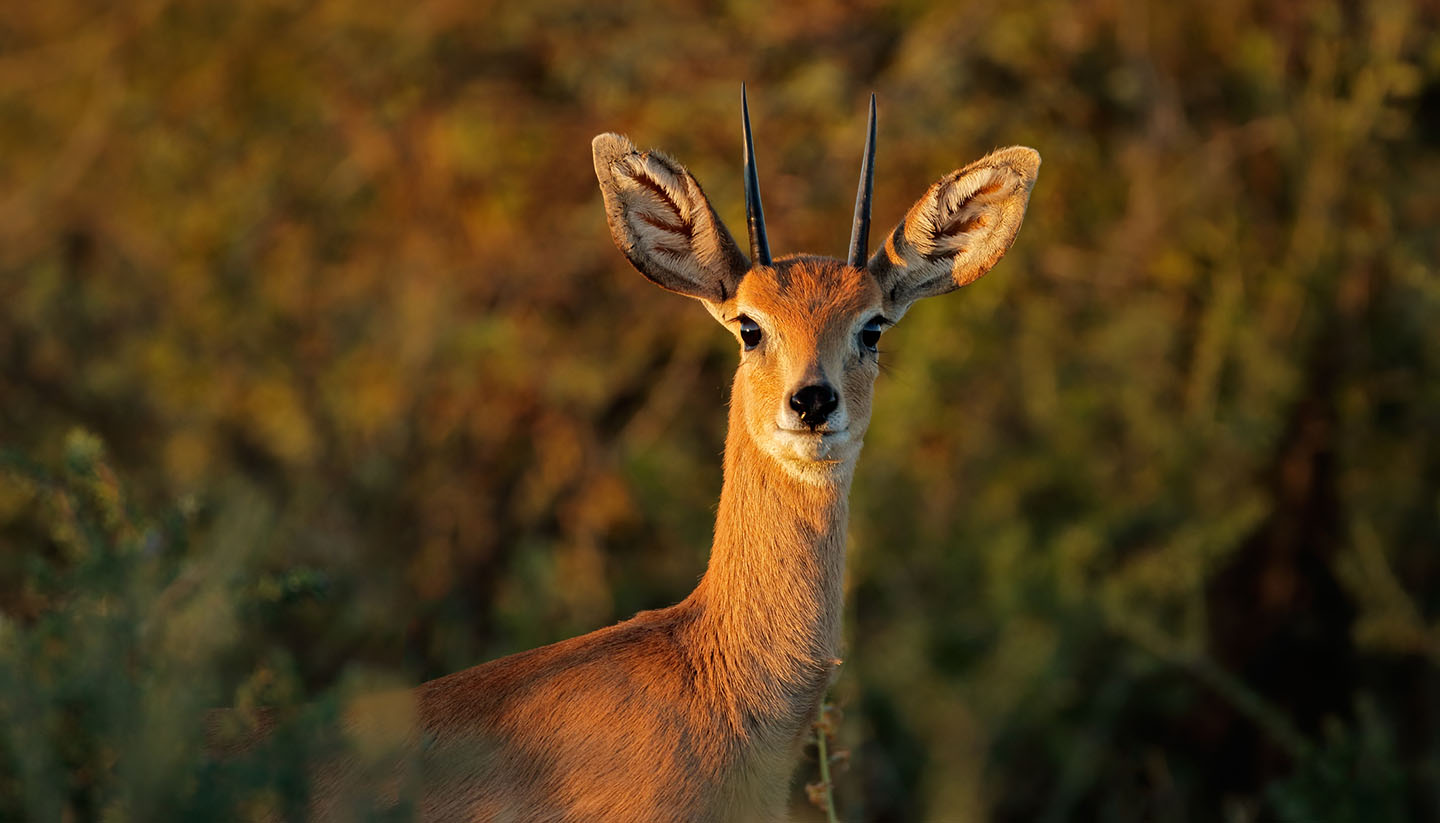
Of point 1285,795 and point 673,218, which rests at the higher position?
point 673,218

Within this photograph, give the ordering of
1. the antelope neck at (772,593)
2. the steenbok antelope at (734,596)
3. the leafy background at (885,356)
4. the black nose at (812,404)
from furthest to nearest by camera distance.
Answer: the leafy background at (885,356)
the black nose at (812,404)
the antelope neck at (772,593)
the steenbok antelope at (734,596)

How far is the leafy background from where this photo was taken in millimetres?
7625

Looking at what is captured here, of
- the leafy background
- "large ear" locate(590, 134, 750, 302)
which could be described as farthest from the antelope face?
the leafy background

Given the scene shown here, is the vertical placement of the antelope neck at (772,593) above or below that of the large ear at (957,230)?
below

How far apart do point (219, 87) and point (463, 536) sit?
4546 mm

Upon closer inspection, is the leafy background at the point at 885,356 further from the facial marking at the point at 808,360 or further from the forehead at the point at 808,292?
the forehead at the point at 808,292

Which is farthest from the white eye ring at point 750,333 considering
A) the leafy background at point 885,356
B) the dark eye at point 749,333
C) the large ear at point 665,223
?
the leafy background at point 885,356

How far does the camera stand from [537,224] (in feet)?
33.1

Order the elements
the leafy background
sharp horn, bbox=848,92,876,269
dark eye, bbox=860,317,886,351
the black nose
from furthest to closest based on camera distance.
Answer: the leafy background
dark eye, bbox=860,317,886,351
sharp horn, bbox=848,92,876,269
the black nose

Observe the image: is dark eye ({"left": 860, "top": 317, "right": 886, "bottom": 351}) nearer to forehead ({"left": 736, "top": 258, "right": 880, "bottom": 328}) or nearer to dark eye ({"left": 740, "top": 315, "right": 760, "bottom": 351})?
forehead ({"left": 736, "top": 258, "right": 880, "bottom": 328})

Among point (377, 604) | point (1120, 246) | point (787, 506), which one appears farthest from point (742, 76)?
point (787, 506)

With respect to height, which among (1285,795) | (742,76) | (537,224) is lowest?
(1285,795)

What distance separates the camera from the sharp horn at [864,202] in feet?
15.4

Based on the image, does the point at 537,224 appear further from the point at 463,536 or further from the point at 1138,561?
the point at 1138,561
